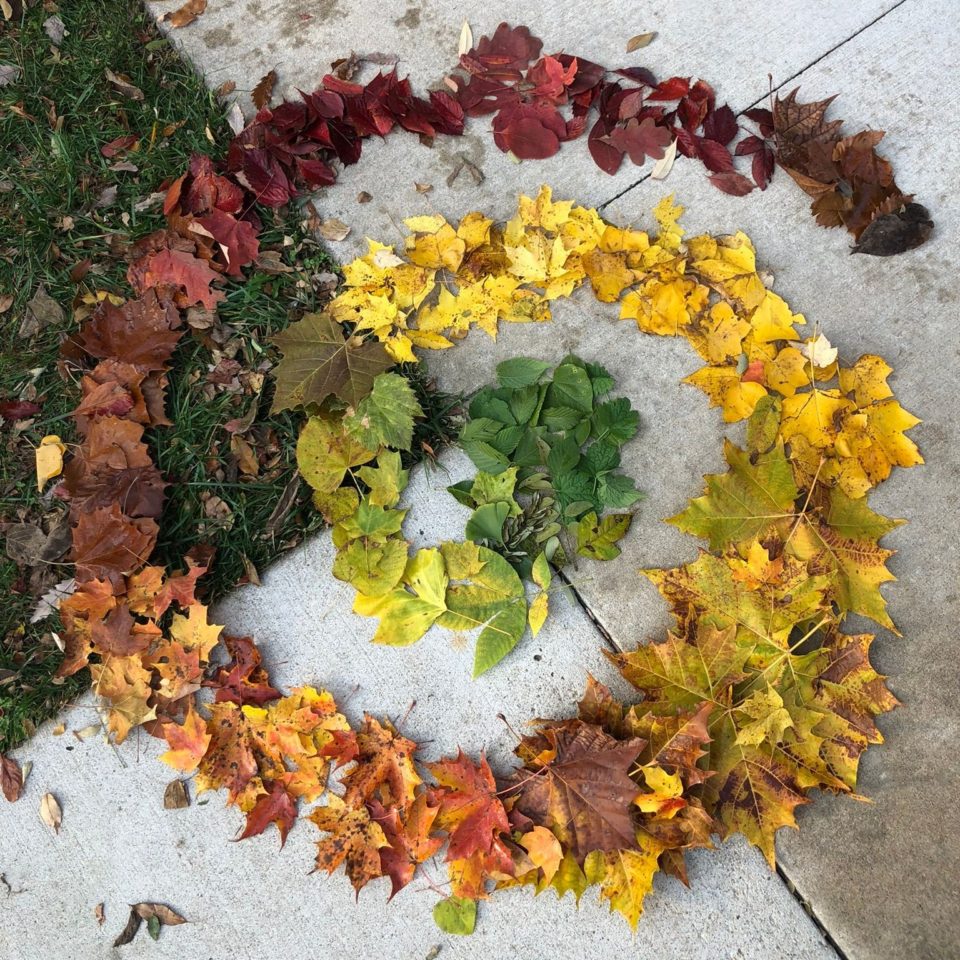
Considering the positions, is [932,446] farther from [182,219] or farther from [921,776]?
[182,219]

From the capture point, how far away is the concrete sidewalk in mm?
2145

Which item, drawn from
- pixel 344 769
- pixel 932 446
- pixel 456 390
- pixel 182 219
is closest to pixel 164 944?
pixel 344 769

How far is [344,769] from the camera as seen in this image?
2285 mm

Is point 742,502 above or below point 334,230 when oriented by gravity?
below

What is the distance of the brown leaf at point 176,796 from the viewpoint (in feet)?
7.39

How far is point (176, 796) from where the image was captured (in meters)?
2.25

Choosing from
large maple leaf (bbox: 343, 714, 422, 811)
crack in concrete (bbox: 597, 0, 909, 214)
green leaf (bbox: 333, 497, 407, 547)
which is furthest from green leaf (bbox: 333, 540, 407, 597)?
crack in concrete (bbox: 597, 0, 909, 214)

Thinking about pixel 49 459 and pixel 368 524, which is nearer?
pixel 368 524

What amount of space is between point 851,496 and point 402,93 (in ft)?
6.35

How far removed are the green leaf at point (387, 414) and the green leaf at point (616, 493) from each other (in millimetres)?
584

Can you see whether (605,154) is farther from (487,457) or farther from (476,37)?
(487,457)

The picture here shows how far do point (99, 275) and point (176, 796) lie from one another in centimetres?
168

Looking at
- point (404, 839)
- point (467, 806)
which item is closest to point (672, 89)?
point (467, 806)

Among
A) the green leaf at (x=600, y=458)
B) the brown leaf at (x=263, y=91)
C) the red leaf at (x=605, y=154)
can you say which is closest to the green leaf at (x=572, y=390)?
the green leaf at (x=600, y=458)
